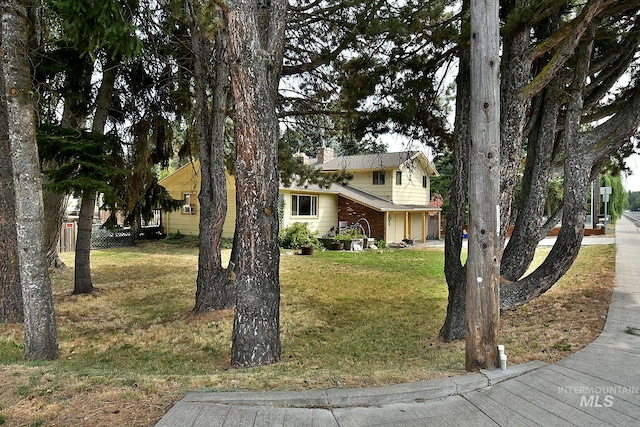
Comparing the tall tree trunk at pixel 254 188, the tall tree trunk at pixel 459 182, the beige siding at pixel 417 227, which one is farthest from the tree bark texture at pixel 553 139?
the beige siding at pixel 417 227

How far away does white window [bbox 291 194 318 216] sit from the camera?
63.5ft

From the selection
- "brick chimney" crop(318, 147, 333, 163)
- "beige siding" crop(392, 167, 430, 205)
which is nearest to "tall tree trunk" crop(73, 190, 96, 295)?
"brick chimney" crop(318, 147, 333, 163)

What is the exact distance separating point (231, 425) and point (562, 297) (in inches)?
264

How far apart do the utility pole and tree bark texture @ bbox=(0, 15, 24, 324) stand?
6.57 m

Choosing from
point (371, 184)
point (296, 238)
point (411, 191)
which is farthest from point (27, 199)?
point (411, 191)

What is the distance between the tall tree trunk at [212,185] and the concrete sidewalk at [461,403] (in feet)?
15.0

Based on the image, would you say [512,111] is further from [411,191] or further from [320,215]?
[411,191]

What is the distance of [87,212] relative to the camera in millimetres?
8914

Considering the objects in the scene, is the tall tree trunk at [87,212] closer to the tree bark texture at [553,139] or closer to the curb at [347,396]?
the curb at [347,396]

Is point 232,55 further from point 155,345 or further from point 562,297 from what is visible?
point 562,297

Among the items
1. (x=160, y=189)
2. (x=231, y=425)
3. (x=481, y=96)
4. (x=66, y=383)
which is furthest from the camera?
(x=160, y=189)

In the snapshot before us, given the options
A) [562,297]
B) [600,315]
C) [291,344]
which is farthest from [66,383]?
[562,297]

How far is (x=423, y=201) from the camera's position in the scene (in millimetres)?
24859

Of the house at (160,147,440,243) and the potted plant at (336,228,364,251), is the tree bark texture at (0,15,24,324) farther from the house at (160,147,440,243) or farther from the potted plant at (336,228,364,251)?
the potted plant at (336,228,364,251)
